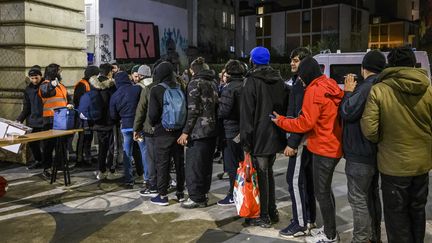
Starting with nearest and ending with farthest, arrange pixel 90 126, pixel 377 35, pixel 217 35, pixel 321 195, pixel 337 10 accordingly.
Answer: pixel 321 195 → pixel 90 126 → pixel 217 35 → pixel 337 10 → pixel 377 35

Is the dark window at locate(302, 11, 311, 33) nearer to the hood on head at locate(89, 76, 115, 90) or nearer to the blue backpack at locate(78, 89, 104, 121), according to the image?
the hood on head at locate(89, 76, 115, 90)

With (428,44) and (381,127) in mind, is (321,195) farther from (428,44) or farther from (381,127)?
(428,44)

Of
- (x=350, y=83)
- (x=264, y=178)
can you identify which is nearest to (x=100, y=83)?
(x=264, y=178)

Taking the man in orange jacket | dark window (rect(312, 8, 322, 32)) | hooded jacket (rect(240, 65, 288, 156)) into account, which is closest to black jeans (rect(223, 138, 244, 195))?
hooded jacket (rect(240, 65, 288, 156))

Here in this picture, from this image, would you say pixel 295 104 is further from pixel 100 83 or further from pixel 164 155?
pixel 100 83

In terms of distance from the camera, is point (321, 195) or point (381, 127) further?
point (321, 195)

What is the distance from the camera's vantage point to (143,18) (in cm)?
2425

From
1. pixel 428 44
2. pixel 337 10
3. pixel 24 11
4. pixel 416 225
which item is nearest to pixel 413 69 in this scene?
pixel 416 225

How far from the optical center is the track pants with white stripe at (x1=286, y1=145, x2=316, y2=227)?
4.81 m

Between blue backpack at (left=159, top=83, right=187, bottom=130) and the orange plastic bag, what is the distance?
49.0 inches

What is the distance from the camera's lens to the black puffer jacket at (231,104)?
5.92 metres

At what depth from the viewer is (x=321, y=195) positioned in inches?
177

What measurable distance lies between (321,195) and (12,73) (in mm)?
7634

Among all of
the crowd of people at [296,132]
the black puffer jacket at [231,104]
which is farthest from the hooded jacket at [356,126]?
the black puffer jacket at [231,104]
